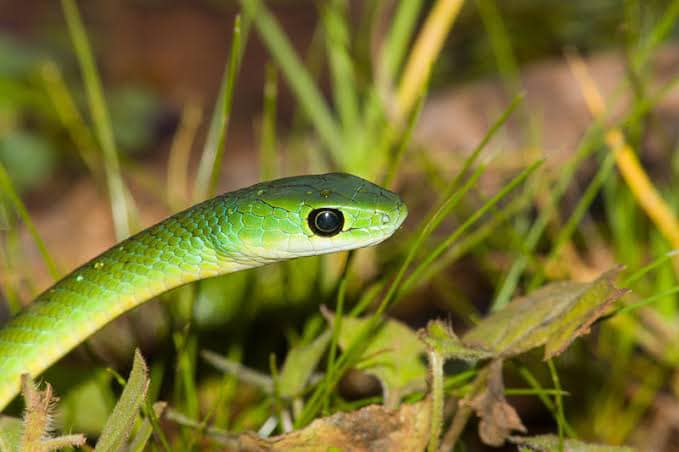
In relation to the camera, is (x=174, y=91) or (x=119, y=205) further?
(x=174, y=91)

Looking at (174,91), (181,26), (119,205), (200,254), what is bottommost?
(200,254)

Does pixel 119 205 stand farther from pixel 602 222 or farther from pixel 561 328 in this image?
pixel 602 222

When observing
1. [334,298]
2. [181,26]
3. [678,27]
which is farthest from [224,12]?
[334,298]

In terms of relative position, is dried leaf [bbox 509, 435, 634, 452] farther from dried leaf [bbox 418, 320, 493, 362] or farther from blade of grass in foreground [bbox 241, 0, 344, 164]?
blade of grass in foreground [bbox 241, 0, 344, 164]

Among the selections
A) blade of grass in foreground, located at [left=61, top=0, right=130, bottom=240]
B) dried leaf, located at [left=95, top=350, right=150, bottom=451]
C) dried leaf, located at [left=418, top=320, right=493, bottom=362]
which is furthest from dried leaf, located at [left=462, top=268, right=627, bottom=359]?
blade of grass in foreground, located at [left=61, top=0, right=130, bottom=240]

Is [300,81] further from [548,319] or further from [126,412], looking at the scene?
[126,412]

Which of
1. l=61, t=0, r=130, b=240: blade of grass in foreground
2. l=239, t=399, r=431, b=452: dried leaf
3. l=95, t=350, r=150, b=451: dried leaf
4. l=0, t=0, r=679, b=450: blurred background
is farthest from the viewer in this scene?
l=61, t=0, r=130, b=240: blade of grass in foreground

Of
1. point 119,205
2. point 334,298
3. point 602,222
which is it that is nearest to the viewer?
point 334,298

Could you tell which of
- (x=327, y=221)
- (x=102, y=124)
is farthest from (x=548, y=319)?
(x=102, y=124)
